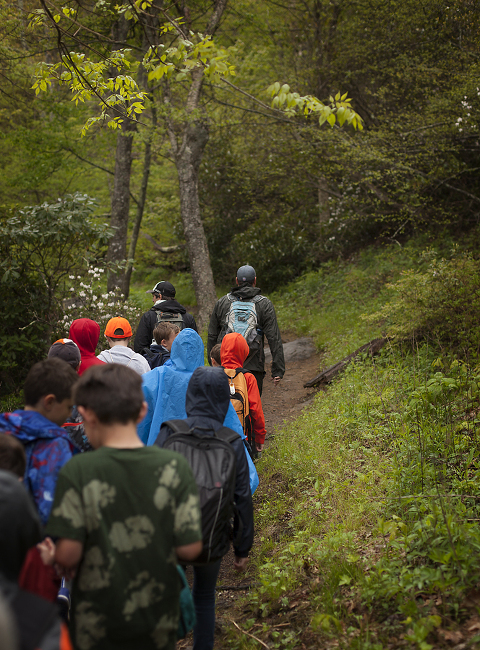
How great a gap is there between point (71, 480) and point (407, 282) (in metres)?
7.27

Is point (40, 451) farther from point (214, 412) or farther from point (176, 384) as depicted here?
point (176, 384)

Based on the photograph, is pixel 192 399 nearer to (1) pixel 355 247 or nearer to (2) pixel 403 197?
(2) pixel 403 197

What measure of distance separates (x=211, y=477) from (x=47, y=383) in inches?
39.1

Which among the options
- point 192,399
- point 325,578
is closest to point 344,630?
point 325,578

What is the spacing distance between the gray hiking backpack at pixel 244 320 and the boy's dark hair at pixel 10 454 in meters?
4.11

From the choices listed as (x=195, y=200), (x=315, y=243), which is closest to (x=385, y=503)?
(x=195, y=200)

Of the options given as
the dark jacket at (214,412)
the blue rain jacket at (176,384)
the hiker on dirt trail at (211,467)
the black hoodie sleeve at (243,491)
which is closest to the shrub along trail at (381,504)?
the hiker on dirt trail at (211,467)

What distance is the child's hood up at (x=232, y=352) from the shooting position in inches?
187

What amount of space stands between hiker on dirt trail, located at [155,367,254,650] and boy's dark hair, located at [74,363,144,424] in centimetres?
80

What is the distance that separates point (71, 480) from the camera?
2029 mm

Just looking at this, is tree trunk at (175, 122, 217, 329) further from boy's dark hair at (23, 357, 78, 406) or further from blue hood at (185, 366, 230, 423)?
boy's dark hair at (23, 357, 78, 406)

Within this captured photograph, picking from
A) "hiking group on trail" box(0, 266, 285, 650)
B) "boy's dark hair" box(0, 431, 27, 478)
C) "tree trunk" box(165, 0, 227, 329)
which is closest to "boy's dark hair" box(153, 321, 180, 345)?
"hiking group on trail" box(0, 266, 285, 650)

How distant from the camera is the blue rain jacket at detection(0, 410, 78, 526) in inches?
91.7

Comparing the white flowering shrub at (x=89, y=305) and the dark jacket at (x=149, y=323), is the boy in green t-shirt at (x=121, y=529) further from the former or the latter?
the white flowering shrub at (x=89, y=305)
